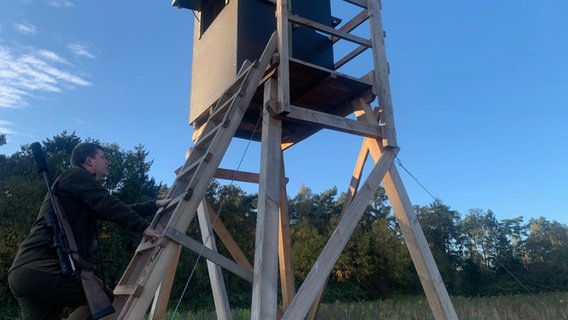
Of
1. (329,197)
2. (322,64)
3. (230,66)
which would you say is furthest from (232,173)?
(329,197)

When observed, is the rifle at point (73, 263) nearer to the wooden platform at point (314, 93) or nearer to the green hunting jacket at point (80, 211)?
the green hunting jacket at point (80, 211)

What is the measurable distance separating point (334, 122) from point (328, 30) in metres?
1.17

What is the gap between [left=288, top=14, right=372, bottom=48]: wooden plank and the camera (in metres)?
4.70

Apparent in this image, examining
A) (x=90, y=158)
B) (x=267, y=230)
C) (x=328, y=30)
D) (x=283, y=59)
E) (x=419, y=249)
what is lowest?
(x=419, y=249)

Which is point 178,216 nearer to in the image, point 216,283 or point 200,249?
point 200,249

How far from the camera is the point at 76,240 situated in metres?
2.75

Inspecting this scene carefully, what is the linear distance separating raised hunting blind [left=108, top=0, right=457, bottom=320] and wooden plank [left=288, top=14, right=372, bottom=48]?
13mm

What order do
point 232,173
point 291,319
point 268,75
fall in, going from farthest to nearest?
point 232,173 < point 268,75 < point 291,319

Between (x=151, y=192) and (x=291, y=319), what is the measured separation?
2256cm

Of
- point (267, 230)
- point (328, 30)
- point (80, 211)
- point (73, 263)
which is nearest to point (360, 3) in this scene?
point (328, 30)

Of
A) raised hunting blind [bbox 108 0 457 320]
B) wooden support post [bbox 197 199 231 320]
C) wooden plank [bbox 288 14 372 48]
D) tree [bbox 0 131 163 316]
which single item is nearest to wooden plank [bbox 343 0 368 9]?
raised hunting blind [bbox 108 0 457 320]

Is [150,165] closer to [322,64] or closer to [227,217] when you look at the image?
[227,217]

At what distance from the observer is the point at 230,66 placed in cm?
525

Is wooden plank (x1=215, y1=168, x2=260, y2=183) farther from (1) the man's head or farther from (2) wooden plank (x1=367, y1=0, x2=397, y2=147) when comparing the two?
(1) the man's head
